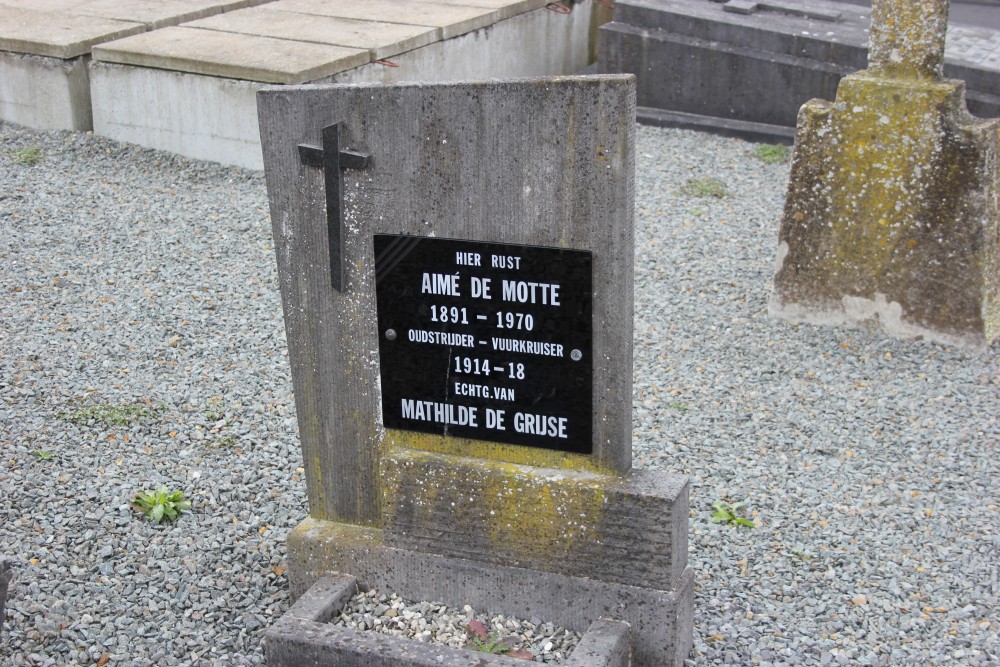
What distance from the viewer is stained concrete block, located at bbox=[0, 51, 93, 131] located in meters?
8.21

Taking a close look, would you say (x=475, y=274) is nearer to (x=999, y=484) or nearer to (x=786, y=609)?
(x=786, y=609)

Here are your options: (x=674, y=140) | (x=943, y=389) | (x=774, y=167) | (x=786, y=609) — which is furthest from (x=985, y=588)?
(x=674, y=140)

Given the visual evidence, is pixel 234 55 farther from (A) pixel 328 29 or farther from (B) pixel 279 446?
(B) pixel 279 446

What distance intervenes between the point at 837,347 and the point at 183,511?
3246 mm

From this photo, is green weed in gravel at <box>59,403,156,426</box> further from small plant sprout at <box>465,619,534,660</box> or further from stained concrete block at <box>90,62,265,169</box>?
stained concrete block at <box>90,62,265,169</box>

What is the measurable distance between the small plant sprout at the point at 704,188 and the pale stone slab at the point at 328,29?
89.5 inches

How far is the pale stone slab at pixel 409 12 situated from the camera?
28.8 ft

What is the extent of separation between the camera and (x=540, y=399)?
3252mm

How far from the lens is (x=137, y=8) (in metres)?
9.29

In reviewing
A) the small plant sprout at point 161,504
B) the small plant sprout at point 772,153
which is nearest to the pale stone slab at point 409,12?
the small plant sprout at point 772,153

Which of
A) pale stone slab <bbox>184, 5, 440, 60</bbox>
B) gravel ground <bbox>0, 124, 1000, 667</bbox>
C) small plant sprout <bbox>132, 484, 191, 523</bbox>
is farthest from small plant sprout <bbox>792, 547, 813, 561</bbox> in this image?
pale stone slab <bbox>184, 5, 440, 60</bbox>

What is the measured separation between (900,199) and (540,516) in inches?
118

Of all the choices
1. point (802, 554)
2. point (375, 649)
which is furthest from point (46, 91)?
point (802, 554)

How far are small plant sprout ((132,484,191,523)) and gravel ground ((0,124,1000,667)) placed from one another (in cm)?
6
